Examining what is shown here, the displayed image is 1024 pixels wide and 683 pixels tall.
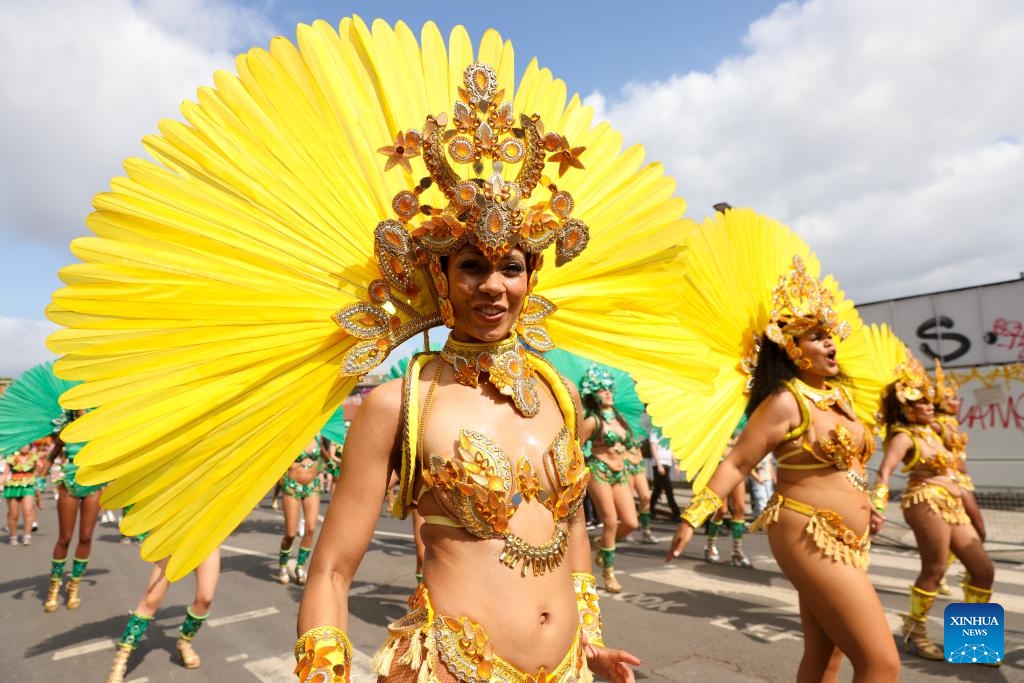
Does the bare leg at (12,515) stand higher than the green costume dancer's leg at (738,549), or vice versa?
the bare leg at (12,515)

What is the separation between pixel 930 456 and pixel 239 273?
5.71 metres

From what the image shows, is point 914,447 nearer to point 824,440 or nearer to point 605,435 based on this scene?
point 824,440

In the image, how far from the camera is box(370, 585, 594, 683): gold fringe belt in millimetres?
1725

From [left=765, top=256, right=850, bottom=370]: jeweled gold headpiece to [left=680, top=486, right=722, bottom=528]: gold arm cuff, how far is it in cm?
96

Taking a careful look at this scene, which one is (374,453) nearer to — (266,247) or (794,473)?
(266,247)

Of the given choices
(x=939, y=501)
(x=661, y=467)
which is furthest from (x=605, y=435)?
(x=661, y=467)

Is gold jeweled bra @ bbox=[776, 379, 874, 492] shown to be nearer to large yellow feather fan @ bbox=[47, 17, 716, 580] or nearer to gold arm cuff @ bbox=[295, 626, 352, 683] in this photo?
large yellow feather fan @ bbox=[47, 17, 716, 580]

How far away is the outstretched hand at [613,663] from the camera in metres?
2.02

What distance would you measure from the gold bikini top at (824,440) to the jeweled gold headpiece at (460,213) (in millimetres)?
2089

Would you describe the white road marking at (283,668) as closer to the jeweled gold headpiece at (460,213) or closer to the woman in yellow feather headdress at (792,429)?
the woman in yellow feather headdress at (792,429)

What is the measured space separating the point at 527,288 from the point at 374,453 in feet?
2.30

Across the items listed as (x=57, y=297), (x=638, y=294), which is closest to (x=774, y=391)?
(x=638, y=294)

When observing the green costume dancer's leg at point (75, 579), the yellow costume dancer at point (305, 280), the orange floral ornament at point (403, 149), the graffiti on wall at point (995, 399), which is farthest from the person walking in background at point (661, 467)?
the orange floral ornament at point (403, 149)

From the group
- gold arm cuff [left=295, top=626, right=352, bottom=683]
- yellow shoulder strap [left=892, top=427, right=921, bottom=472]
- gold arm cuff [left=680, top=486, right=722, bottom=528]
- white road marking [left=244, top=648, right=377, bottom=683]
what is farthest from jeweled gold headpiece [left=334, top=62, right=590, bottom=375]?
yellow shoulder strap [left=892, top=427, right=921, bottom=472]
